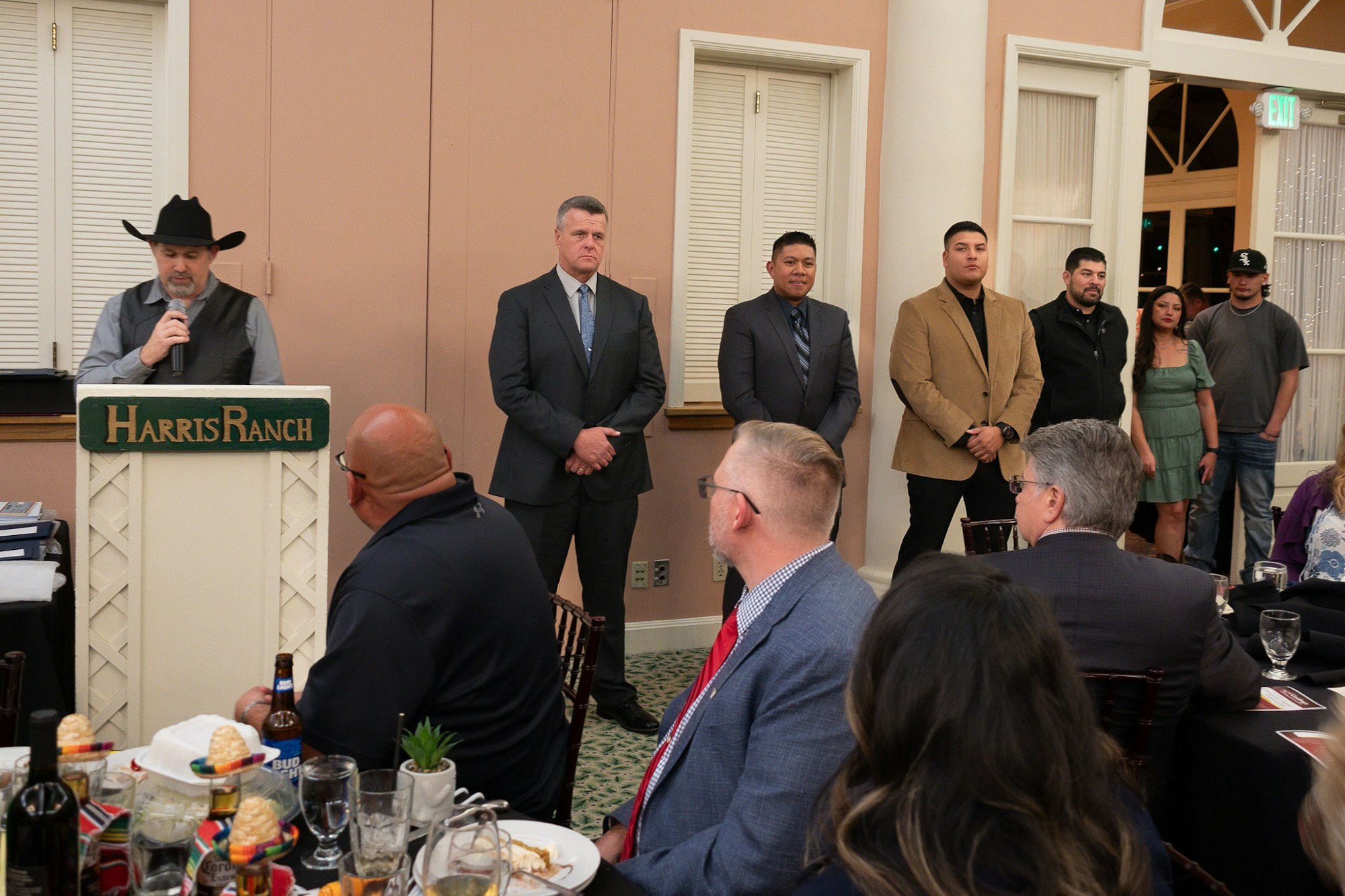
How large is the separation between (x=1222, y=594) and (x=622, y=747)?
207cm

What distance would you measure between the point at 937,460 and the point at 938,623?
151 inches

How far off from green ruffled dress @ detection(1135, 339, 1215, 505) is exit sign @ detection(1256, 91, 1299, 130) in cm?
140

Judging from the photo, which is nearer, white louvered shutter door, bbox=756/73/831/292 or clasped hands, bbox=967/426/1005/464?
clasped hands, bbox=967/426/1005/464

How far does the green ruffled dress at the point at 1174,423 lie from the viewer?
20.2 feet

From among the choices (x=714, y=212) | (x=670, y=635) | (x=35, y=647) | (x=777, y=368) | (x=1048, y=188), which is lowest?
(x=670, y=635)

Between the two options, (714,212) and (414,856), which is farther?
(714,212)

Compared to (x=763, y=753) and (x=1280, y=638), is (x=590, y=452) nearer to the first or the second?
(x=1280, y=638)

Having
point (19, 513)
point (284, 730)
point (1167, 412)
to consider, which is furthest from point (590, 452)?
point (1167, 412)

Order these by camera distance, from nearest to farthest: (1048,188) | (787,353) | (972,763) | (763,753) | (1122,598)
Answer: (972,763) → (763,753) → (1122,598) → (787,353) → (1048,188)

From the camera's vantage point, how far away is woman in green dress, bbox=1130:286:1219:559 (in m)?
A: 6.14

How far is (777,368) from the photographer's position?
4832mm

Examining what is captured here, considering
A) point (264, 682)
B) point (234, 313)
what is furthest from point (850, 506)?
point (264, 682)

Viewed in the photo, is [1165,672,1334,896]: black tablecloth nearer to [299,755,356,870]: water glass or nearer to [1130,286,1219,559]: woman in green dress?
[299,755,356,870]: water glass

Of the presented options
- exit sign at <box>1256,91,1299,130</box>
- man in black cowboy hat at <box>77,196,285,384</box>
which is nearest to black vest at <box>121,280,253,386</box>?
man in black cowboy hat at <box>77,196,285,384</box>
